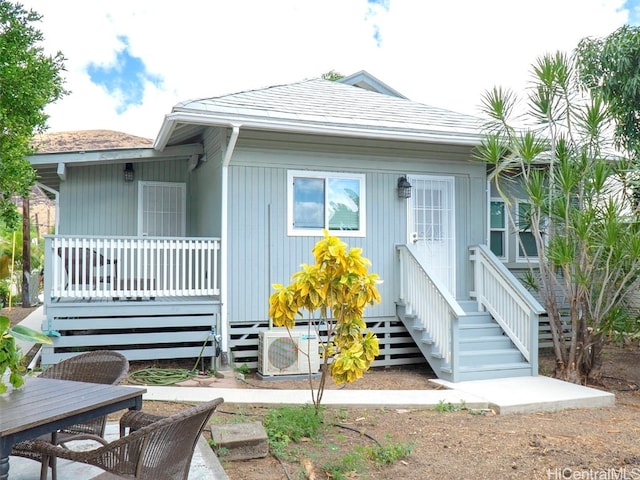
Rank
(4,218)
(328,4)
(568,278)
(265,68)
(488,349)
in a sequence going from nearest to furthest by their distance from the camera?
(568,278)
(488,349)
(4,218)
(328,4)
(265,68)

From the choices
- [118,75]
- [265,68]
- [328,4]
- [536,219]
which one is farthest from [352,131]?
→ [118,75]

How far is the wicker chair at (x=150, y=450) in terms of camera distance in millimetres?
2326

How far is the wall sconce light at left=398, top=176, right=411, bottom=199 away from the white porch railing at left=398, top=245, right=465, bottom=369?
0.79 m

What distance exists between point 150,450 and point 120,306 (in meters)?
4.80

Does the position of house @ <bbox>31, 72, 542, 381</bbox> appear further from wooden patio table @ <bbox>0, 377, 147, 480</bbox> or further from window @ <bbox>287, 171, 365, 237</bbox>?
wooden patio table @ <bbox>0, 377, 147, 480</bbox>

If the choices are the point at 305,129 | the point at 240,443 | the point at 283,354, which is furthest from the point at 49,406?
the point at 305,129

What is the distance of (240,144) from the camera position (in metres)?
7.33

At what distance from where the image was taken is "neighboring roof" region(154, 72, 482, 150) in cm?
694

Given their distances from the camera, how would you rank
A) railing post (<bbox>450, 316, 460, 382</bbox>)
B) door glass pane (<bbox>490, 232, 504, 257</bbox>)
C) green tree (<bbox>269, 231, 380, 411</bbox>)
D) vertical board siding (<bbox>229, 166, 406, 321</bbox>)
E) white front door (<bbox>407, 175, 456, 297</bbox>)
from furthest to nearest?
1. door glass pane (<bbox>490, 232, 504, 257</bbox>)
2. white front door (<bbox>407, 175, 456, 297</bbox>)
3. vertical board siding (<bbox>229, 166, 406, 321</bbox>)
4. railing post (<bbox>450, 316, 460, 382</bbox>)
5. green tree (<bbox>269, 231, 380, 411</bbox>)

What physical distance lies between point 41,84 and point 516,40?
1701 centimetres

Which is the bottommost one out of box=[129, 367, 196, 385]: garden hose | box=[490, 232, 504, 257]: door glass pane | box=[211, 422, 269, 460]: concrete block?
box=[129, 367, 196, 385]: garden hose

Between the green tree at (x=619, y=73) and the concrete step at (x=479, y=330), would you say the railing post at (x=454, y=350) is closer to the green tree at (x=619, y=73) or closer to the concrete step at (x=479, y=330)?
the concrete step at (x=479, y=330)

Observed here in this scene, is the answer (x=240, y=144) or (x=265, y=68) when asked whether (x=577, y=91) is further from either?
(x=265, y=68)

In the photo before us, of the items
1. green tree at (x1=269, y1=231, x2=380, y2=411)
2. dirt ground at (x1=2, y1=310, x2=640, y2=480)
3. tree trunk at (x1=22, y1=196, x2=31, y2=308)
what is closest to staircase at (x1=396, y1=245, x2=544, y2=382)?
dirt ground at (x1=2, y1=310, x2=640, y2=480)
